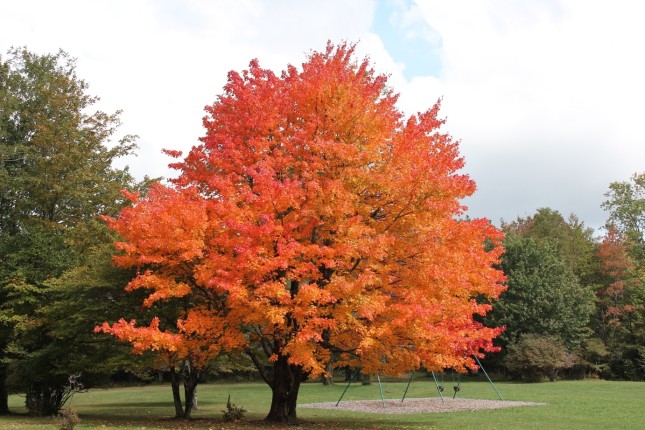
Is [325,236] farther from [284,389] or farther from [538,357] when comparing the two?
[538,357]

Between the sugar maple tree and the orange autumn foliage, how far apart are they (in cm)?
4

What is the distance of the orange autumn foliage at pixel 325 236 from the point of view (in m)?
15.4

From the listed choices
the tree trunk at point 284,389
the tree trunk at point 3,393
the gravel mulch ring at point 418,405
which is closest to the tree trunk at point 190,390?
the tree trunk at point 284,389

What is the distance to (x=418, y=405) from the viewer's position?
30.8m

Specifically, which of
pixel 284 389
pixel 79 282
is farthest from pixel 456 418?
pixel 79 282

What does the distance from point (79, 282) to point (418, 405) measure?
1876 centimetres

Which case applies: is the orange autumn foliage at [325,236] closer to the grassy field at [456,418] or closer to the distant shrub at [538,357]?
the grassy field at [456,418]

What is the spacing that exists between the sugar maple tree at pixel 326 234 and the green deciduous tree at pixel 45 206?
7.89 m

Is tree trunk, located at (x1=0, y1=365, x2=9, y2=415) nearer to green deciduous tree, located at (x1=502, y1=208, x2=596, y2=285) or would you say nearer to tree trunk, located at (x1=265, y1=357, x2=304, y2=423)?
tree trunk, located at (x1=265, y1=357, x2=304, y2=423)

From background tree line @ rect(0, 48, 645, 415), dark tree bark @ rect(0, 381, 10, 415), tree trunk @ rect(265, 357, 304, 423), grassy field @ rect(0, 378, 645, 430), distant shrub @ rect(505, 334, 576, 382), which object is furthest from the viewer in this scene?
distant shrub @ rect(505, 334, 576, 382)

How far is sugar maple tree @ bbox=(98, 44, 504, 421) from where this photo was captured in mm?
15422

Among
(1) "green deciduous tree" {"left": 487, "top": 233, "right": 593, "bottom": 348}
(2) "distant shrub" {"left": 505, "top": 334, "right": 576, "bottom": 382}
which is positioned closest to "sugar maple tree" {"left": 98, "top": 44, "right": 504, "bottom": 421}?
(2) "distant shrub" {"left": 505, "top": 334, "right": 576, "bottom": 382}

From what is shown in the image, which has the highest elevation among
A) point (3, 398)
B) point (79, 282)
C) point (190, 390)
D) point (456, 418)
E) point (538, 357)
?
point (79, 282)

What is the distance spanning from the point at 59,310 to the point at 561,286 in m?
43.1
